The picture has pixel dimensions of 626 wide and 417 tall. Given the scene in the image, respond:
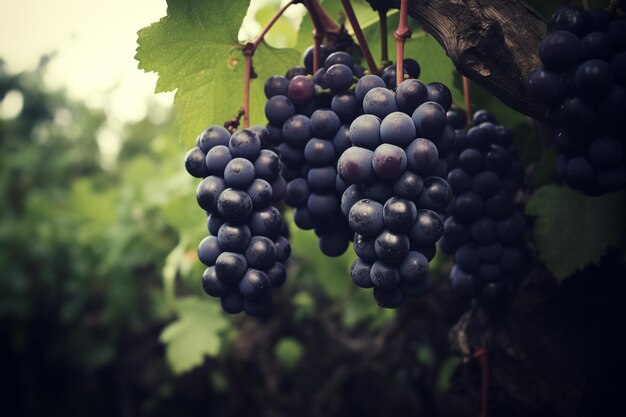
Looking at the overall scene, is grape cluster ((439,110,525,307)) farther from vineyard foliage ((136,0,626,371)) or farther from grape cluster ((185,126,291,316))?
grape cluster ((185,126,291,316))

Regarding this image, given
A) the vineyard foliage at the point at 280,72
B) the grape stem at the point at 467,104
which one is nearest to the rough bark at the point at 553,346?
the vineyard foliage at the point at 280,72

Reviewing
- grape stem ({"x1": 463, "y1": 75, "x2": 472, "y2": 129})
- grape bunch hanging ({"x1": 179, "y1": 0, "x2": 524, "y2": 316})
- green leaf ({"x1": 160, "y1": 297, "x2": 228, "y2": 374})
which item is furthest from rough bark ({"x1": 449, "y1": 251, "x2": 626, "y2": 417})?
green leaf ({"x1": 160, "y1": 297, "x2": 228, "y2": 374})

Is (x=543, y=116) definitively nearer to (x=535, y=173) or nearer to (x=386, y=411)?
(x=535, y=173)

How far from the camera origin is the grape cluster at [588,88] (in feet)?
2.86

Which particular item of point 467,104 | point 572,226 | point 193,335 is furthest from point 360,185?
point 193,335

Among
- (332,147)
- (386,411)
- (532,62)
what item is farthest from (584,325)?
(386,411)

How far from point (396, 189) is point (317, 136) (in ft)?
0.90

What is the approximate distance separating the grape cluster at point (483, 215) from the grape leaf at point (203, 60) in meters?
0.59

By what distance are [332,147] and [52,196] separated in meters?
6.12

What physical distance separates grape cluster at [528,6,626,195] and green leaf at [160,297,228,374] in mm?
2140

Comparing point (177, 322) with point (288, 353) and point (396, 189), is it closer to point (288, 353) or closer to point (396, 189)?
point (288, 353)

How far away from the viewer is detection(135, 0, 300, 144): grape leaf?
4.15 feet

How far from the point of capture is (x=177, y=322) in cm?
286

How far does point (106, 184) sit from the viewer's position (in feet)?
21.8
